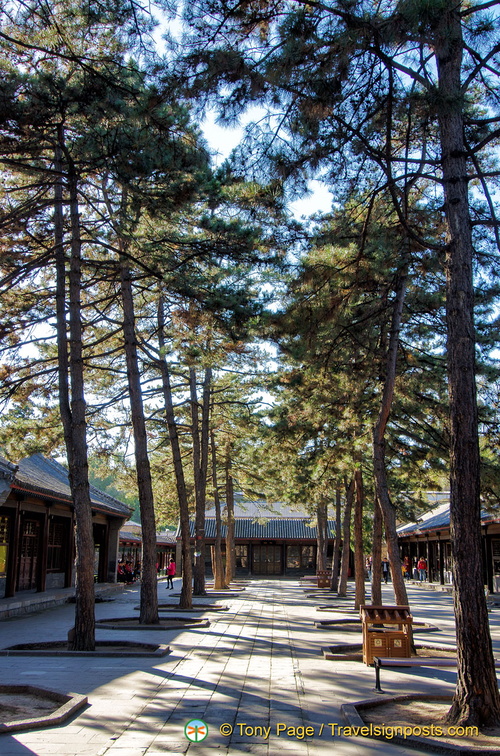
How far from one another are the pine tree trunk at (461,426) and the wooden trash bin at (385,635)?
3.94 m

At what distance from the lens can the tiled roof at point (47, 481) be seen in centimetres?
1711

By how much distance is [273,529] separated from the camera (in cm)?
4809

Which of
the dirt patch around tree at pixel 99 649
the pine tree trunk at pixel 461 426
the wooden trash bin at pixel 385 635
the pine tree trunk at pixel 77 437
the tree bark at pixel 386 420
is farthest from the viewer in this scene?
the tree bark at pixel 386 420

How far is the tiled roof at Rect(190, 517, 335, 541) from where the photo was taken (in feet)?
154

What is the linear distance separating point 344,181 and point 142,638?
30.6ft

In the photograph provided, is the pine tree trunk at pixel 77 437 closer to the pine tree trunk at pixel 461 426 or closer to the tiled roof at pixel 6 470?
the tiled roof at pixel 6 470

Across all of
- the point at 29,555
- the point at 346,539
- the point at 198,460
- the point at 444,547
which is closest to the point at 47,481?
the point at 29,555

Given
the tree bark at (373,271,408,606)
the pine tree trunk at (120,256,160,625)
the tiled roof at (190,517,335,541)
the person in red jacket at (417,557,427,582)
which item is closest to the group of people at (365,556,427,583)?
the person in red jacket at (417,557,427,582)

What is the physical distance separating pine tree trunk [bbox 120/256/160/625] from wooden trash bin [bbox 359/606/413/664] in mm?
5445

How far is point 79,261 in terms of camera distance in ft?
39.5

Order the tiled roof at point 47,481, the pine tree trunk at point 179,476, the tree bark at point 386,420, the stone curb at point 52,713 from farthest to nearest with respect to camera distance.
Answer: the pine tree trunk at point 179,476
the tiled roof at point 47,481
the tree bark at point 386,420
the stone curb at point 52,713

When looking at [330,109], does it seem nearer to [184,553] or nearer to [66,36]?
[66,36]

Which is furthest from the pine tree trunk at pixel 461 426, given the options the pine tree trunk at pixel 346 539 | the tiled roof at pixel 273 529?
the tiled roof at pixel 273 529

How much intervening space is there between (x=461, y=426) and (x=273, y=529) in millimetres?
42885
